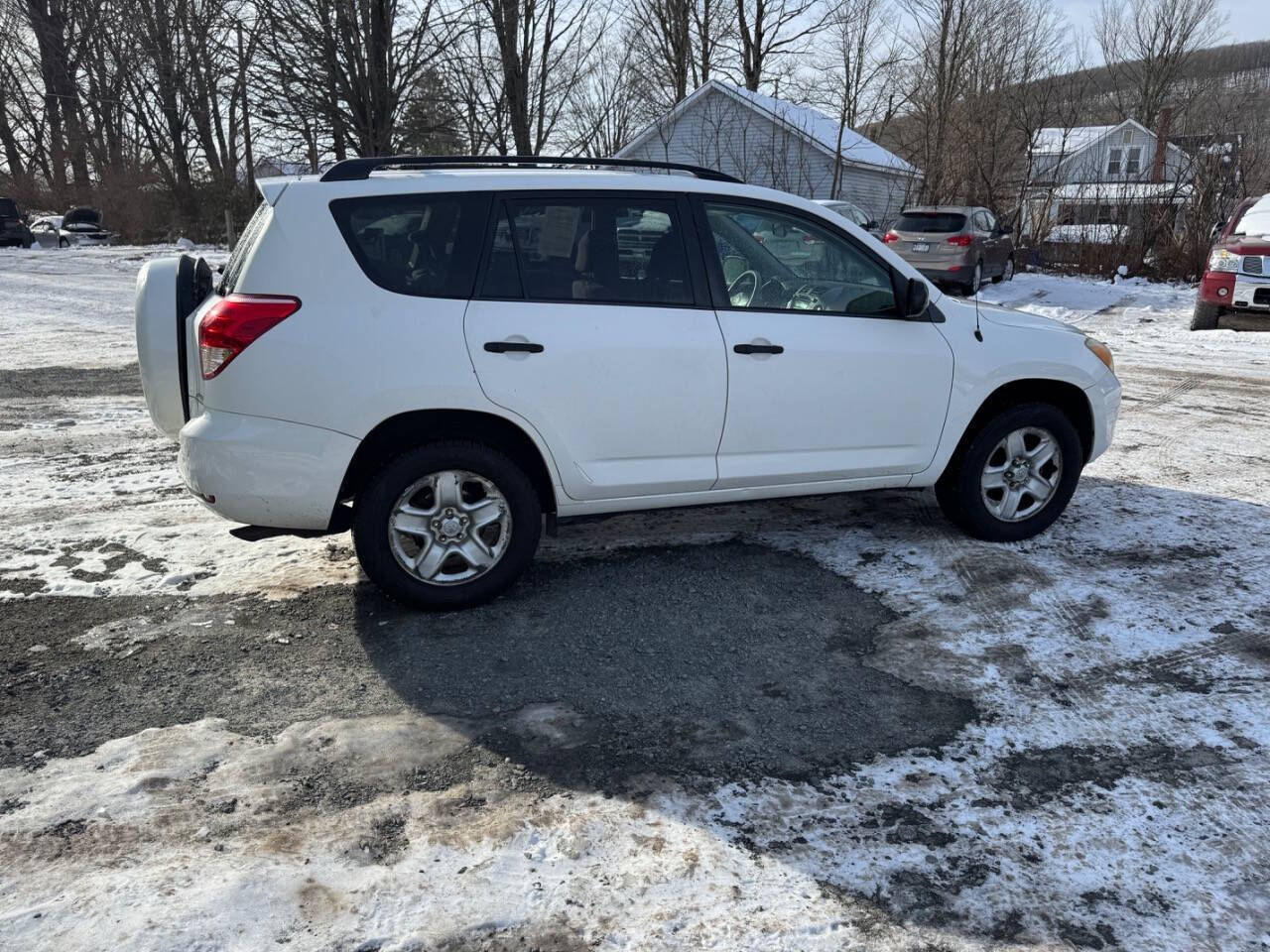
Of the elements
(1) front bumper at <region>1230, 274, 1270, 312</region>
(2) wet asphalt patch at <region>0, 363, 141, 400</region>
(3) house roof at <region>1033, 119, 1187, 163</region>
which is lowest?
(2) wet asphalt patch at <region>0, 363, 141, 400</region>

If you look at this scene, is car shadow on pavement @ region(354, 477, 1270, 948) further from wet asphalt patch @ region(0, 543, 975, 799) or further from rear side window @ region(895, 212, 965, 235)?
rear side window @ region(895, 212, 965, 235)

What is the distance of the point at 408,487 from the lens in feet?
13.4

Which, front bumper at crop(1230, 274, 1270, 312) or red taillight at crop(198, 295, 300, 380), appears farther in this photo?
front bumper at crop(1230, 274, 1270, 312)

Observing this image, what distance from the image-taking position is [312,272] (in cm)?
390

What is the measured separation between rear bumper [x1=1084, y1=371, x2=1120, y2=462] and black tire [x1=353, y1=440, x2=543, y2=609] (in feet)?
9.96

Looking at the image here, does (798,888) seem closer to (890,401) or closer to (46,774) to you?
(46,774)

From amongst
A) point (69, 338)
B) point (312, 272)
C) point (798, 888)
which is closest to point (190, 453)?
point (312, 272)

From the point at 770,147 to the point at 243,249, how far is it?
96.0 feet

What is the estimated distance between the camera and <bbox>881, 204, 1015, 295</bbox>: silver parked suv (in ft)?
59.5

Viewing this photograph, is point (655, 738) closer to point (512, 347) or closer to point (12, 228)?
→ point (512, 347)

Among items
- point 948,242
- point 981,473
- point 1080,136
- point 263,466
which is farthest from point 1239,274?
point 1080,136

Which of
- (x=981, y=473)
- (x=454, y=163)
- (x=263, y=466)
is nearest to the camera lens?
(x=263, y=466)

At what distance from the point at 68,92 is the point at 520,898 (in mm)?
51448

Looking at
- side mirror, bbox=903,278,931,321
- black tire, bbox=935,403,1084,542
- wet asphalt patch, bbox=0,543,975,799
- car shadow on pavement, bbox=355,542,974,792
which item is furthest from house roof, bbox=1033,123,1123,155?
wet asphalt patch, bbox=0,543,975,799
